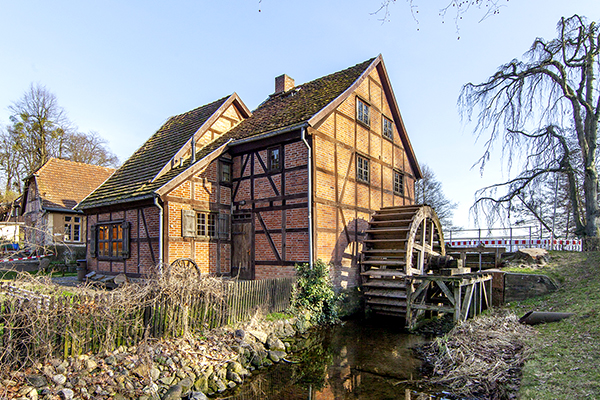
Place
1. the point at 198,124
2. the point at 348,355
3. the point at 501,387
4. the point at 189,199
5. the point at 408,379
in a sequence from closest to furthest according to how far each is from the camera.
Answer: the point at 501,387 → the point at 408,379 → the point at 348,355 → the point at 189,199 → the point at 198,124

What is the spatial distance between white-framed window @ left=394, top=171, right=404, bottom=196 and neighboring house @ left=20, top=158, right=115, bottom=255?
15.8 metres

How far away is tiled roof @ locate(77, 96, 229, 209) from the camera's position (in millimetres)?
11016

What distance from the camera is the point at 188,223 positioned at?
1058 centimetres

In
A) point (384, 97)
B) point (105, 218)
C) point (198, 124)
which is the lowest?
point (105, 218)

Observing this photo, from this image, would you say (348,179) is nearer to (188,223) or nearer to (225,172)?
(225,172)

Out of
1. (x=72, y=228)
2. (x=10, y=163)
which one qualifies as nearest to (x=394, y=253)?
(x=72, y=228)

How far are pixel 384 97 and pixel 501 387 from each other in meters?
11.3

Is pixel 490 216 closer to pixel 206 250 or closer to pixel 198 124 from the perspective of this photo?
pixel 206 250

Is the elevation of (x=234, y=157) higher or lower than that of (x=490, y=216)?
higher

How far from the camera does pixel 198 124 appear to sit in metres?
13.2

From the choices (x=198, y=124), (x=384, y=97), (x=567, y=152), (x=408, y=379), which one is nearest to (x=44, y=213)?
(x=198, y=124)

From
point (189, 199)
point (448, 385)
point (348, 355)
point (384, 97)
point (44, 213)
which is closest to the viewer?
point (448, 385)

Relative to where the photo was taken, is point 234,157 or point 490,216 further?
point 490,216

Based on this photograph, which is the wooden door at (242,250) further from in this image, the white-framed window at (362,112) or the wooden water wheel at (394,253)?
the white-framed window at (362,112)
